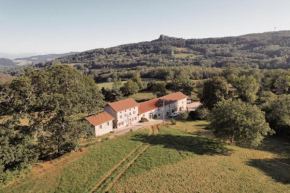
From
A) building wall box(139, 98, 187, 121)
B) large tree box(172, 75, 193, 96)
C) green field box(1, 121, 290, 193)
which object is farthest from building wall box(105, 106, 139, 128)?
large tree box(172, 75, 193, 96)

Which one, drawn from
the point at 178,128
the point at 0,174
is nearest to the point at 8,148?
the point at 0,174

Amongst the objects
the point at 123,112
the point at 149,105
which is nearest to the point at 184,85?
the point at 149,105

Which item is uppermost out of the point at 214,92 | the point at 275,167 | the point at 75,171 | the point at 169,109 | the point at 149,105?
the point at 214,92

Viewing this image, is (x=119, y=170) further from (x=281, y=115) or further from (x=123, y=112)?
(x=281, y=115)

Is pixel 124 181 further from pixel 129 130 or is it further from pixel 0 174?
pixel 129 130

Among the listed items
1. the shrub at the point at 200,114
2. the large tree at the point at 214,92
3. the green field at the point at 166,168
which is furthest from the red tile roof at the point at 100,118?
the large tree at the point at 214,92

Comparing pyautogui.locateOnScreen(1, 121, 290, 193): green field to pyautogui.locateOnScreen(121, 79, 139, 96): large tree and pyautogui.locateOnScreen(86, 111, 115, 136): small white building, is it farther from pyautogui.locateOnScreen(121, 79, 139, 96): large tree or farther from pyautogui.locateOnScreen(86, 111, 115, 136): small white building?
pyautogui.locateOnScreen(121, 79, 139, 96): large tree
